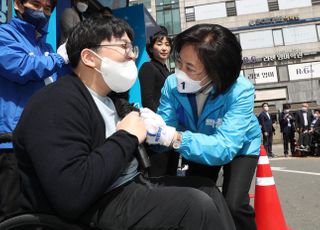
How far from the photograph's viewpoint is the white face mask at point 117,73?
5.25 ft

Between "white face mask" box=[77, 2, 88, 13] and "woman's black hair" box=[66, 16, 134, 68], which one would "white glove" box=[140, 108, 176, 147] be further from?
"white face mask" box=[77, 2, 88, 13]

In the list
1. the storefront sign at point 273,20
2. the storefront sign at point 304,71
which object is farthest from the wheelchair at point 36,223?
the storefront sign at point 273,20

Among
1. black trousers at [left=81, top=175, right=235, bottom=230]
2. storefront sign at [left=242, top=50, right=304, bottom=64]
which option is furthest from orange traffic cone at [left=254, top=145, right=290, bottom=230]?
storefront sign at [left=242, top=50, right=304, bottom=64]

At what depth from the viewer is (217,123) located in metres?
2.00

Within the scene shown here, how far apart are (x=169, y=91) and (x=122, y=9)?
10.3ft

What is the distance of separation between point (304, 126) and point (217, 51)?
1174cm

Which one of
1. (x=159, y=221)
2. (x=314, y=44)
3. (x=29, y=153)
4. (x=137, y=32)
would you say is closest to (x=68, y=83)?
(x=29, y=153)

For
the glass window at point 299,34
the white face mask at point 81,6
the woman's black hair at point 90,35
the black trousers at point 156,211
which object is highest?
the glass window at point 299,34

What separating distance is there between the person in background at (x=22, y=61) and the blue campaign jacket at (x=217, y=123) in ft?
2.66

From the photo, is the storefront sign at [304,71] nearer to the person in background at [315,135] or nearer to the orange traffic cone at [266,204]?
the person in background at [315,135]

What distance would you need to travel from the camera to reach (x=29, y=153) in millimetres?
1231

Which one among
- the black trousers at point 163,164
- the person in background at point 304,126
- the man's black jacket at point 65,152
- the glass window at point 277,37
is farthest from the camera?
the glass window at point 277,37

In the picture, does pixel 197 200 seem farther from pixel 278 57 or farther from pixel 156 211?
pixel 278 57

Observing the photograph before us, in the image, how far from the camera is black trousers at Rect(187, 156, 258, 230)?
2031 millimetres
